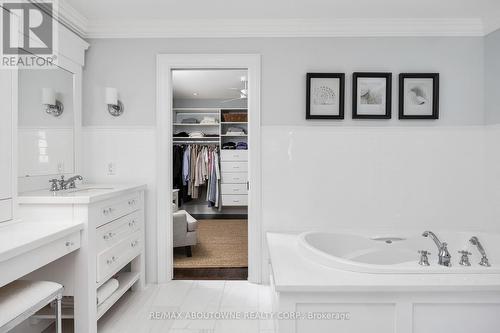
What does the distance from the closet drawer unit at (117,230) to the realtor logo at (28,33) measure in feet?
3.69

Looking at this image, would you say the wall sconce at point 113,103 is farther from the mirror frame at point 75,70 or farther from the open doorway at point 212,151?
the open doorway at point 212,151

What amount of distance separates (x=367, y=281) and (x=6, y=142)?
2.12 meters

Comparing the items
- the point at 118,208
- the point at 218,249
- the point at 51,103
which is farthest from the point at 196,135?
the point at 118,208

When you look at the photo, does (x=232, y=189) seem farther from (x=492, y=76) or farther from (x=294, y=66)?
(x=492, y=76)

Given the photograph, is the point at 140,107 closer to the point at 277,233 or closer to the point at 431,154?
the point at 277,233

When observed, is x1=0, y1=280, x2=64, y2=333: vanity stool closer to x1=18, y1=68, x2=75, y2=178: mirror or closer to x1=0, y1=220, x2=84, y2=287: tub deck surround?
x1=0, y1=220, x2=84, y2=287: tub deck surround

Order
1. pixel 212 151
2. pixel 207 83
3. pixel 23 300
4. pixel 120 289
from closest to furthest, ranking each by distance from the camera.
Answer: pixel 23 300 → pixel 120 289 → pixel 207 83 → pixel 212 151

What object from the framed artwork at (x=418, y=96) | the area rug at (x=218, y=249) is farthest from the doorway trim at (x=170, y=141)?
the framed artwork at (x=418, y=96)

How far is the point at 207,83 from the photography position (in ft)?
15.6

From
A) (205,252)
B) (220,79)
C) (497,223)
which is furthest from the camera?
(220,79)

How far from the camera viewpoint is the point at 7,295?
1.28m

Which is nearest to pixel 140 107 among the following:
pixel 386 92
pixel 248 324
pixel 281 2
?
pixel 281 2

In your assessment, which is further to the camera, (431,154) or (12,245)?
(431,154)

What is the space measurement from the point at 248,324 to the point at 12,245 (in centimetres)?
146
